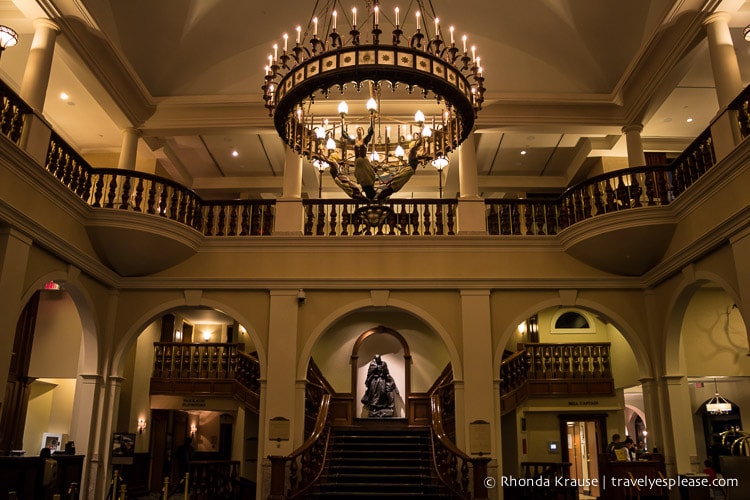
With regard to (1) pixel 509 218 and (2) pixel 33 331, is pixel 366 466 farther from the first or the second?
(2) pixel 33 331

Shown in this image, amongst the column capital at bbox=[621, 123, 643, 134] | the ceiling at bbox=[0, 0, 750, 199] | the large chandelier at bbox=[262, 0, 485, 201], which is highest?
the ceiling at bbox=[0, 0, 750, 199]

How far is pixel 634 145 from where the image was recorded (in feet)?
39.4

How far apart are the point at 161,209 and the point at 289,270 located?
→ 7.99 ft

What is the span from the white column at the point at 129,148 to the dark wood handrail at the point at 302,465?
5.88 metres

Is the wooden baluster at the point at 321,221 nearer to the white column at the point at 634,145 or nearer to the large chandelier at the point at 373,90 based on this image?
the large chandelier at the point at 373,90

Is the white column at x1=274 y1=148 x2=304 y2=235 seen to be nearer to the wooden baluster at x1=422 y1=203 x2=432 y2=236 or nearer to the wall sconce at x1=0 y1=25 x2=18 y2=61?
the wooden baluster at x1=422 y1=203 x2=432 y2=236

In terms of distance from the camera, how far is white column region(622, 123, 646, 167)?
11.9 metres

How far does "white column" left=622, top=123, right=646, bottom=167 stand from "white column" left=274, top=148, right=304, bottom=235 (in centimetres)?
621

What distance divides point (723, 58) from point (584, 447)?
11.7 m

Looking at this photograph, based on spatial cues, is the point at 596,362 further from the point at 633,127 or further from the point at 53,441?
the point at 53,441

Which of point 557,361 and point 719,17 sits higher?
point 719,17

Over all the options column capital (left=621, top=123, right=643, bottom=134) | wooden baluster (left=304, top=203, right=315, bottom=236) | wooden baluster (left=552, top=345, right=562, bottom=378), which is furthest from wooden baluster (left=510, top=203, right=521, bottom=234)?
wooden baluster (left=552, top=345, right=562, bottom=378)

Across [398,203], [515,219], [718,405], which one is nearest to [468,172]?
[515,219]

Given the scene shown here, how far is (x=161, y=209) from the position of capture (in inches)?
436
